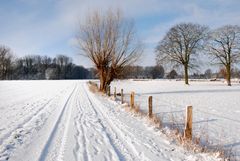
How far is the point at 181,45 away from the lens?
4394cm

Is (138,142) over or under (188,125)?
under

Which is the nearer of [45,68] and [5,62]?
[5,62]

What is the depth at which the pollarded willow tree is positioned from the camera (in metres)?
43.3

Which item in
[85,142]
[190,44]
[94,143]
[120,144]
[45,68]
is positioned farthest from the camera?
[45,68]

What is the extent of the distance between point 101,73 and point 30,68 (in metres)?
124

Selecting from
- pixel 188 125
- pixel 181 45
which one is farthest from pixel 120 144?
pixel 181 45

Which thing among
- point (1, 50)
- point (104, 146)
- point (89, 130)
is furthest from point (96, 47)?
point (1, 50)

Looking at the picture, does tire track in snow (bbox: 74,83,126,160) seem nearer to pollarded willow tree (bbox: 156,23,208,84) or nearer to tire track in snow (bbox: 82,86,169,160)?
tire track in snow (bbox: 82,86,169,160)

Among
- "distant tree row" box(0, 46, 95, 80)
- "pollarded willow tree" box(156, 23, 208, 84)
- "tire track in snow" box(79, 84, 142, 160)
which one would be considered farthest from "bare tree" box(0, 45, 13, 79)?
"tire track in snow" box(79, 84, 142, 160)

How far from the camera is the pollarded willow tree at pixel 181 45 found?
142ft

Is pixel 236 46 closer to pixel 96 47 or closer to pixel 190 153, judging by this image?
pixel 96 47

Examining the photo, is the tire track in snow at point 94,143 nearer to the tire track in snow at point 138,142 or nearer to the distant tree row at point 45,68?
the tire track in snow at point 138,142

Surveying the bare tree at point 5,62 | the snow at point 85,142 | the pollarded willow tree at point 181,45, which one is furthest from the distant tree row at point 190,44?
the bare tree at point 5,62

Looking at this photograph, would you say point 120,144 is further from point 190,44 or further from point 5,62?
point 5,62
